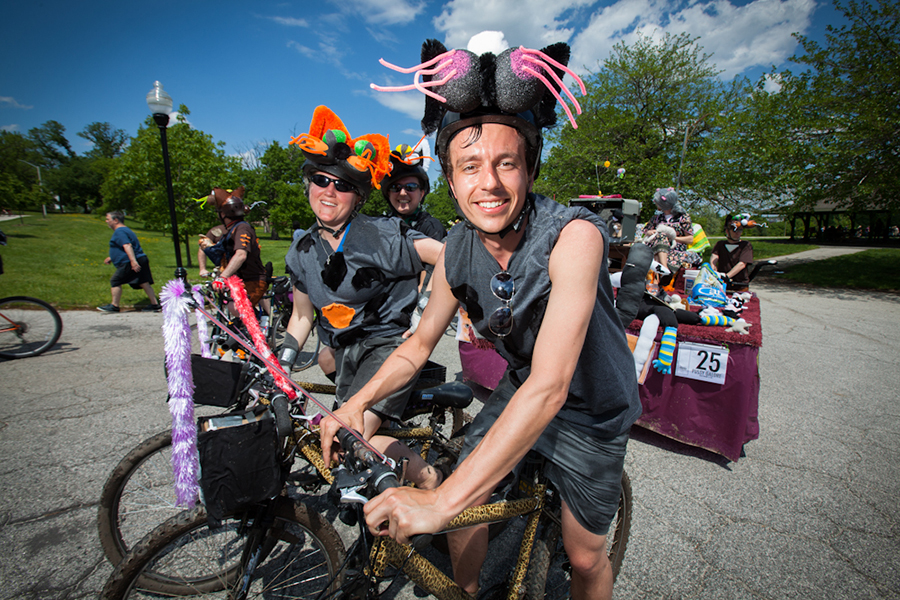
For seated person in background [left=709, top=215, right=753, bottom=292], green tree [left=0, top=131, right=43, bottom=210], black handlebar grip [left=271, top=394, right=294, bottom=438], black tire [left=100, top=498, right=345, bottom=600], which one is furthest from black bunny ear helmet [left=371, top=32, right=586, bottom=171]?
green tree [left=0, top=131, right=43, bottom=210]

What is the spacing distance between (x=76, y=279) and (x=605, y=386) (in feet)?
51.9

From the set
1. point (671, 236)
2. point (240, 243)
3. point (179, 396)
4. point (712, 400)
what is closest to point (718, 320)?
point (712, 400)

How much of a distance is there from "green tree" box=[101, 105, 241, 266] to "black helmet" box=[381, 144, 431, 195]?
12750 mm

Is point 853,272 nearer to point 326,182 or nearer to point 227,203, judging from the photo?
point 326,182

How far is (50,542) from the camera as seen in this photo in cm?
246

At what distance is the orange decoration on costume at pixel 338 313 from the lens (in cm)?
230

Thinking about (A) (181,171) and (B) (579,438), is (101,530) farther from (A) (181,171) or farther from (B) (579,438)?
(A) (181,171)

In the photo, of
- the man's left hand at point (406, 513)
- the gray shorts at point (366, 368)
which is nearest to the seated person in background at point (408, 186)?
the gray shorts at point (366, 368)

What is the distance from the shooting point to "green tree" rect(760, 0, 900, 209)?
11.7 m

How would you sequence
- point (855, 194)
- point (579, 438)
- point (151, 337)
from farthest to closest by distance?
point (855, 194)
point (151, 337)
point (579, 438)

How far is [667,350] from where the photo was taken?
354cm

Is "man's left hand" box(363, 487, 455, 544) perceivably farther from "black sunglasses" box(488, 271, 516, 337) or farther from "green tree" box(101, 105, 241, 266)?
"green tree" box(101, 105, 241, 266)

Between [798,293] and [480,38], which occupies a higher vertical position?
[480,38]

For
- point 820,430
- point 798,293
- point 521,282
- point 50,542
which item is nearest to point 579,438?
point 521,282
